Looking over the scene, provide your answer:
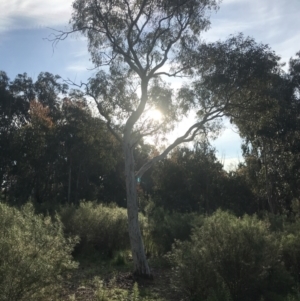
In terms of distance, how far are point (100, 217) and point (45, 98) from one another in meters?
26.0

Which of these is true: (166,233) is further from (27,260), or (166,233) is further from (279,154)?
(279,154)

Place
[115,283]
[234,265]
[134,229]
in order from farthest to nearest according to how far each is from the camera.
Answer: [134,229]
[115,283]
[234,265]

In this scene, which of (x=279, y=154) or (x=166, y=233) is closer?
(x=166, y=233)

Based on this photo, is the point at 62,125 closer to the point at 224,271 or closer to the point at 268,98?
the point at 268,98

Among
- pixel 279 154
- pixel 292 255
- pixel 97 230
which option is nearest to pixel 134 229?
pixel 292 255

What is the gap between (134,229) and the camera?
35.2 feet

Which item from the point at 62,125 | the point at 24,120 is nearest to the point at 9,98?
the point at 24,120

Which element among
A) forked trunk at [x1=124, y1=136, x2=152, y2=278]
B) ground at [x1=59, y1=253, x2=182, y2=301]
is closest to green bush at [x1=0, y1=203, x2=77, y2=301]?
ground at [x1=59, y1=253, x2=182, y2=301]

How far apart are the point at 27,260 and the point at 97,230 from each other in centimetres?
964

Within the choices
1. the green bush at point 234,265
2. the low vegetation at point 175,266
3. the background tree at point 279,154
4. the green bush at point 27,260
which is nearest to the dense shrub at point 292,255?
the low vegetation at point 175,266

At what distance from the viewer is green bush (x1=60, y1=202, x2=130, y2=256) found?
14484mm

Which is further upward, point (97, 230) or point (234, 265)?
point (97, 230)

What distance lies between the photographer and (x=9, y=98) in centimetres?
3769

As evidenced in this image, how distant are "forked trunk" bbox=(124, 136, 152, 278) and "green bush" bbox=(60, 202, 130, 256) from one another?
4077 millimetres
